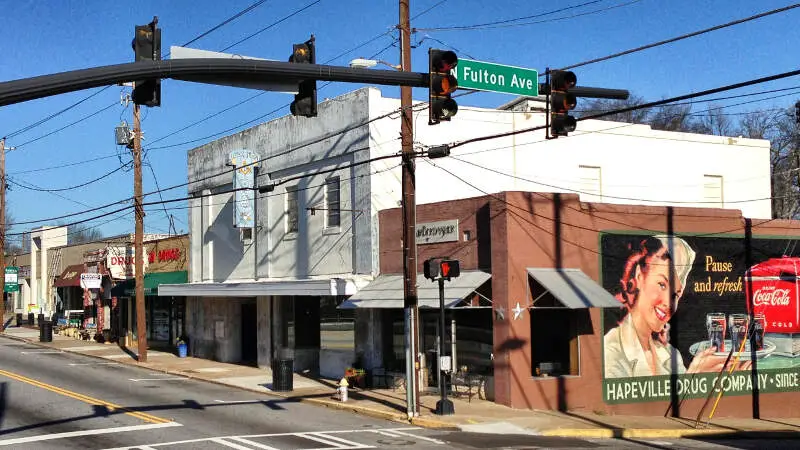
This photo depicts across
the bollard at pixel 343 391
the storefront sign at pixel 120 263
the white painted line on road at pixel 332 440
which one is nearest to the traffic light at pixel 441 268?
Answer: the white painted line on road at pixel 332 440

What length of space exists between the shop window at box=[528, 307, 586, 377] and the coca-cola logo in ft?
23.1

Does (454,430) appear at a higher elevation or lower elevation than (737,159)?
lower

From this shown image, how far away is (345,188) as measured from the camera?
27.7m

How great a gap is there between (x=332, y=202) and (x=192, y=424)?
1140 cm

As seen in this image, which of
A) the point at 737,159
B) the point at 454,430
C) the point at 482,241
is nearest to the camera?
the point at 454,430

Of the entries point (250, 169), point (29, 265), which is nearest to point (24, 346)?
point (250, 169)

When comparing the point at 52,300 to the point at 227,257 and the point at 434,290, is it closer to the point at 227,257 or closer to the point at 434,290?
the point at 227,257

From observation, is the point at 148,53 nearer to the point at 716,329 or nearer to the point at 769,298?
the point at 716,329

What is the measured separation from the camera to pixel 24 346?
41375 mm

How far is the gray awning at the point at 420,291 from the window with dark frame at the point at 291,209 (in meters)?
5.46

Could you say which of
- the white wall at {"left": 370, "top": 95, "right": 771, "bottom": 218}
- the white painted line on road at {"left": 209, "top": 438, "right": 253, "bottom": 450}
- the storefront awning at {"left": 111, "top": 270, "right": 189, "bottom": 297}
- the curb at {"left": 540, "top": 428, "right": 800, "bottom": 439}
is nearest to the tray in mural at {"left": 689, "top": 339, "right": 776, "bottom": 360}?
the curb at {"left": 540, "top": 428, "right": 800, "bottom": 439}

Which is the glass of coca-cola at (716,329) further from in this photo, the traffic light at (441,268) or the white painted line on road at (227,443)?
the white painted line on road at (227,443)

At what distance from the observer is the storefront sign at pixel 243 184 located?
104ft

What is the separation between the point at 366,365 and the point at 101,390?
7.64 m
